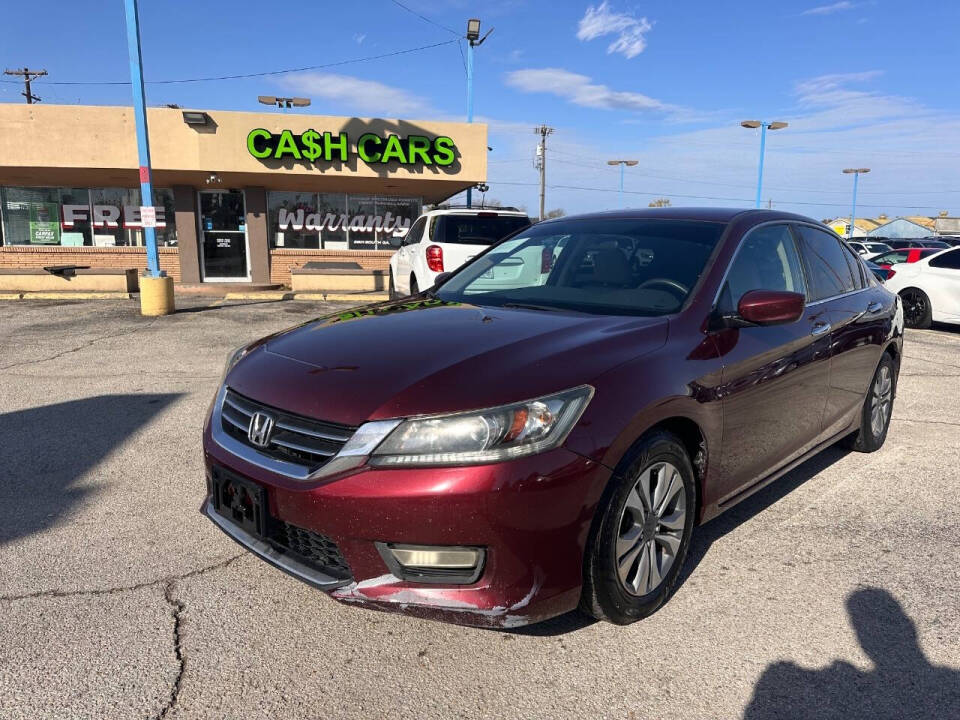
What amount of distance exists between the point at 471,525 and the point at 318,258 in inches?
697

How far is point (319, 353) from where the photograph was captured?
284 cm

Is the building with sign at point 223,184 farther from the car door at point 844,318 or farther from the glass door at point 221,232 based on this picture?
the car door at point 844,318

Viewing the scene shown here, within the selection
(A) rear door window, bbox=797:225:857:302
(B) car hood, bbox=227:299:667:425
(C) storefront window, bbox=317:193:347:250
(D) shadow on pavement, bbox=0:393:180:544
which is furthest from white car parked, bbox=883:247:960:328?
(C) storefront window, bbox=317:193:347:250

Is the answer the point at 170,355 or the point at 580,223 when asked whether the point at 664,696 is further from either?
the point at 170,355

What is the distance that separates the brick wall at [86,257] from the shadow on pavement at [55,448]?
13.6 meters

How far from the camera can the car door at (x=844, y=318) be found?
3.98 meters

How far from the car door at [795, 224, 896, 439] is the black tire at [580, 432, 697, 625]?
1.71 metres

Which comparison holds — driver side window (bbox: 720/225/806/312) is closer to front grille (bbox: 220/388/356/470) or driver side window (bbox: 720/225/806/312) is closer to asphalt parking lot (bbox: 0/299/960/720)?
asphalt parking lot (bbox: 0/299/960/720)

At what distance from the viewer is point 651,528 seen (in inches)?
106

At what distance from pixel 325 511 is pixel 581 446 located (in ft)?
2.90

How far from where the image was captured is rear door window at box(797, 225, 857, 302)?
4004mm

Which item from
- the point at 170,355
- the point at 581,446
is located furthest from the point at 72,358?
the point at 581,446

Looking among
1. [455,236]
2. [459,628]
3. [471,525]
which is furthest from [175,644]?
[455,236]

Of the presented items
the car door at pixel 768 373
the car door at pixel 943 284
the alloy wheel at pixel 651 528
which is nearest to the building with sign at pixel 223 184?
the car door at pixel 943 284
